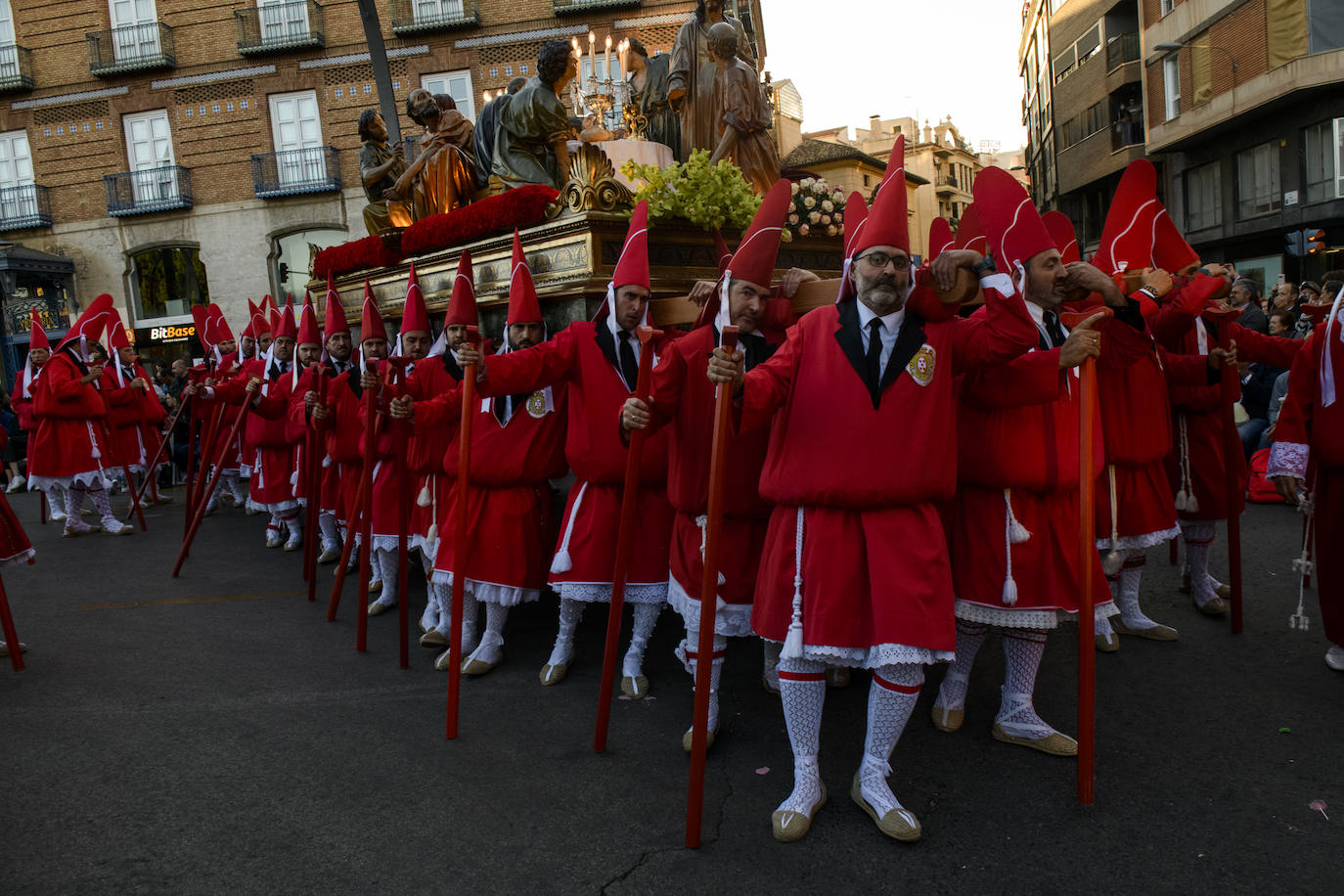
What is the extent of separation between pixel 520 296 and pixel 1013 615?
271cm

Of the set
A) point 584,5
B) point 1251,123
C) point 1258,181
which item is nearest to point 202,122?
point 584,5

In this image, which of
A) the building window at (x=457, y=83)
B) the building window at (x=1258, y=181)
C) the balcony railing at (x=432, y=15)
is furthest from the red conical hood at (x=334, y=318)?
the building window at (x=1258, y=181)

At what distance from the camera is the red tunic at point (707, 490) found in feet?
12.2

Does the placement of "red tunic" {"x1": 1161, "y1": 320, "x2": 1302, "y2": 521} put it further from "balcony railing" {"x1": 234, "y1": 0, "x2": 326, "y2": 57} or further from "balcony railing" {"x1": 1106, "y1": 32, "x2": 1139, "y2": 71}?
"balcony railing" {"x1": 1106, "y1": 32, "x2": 1139, "y2": 71}

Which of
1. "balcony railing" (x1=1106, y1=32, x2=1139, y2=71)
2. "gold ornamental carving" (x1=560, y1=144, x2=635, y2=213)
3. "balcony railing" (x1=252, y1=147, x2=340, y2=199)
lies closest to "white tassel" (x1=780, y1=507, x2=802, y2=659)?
"gold ornamental carving" (x1=560, y1=144, x2=635, y2=213)

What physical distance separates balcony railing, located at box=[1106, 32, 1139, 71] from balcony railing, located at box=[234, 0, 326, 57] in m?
22.8

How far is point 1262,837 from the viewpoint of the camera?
2918 mm

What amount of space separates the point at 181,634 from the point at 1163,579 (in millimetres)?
6242

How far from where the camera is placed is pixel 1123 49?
91.3 ft

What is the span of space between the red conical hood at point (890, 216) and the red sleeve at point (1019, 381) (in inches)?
24.1

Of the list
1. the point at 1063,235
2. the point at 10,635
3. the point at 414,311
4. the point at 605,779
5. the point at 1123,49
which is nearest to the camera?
the point at 605,779

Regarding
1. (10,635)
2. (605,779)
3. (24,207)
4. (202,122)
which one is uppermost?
(202,122)

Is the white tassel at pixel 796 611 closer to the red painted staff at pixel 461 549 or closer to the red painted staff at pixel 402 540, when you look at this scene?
the red painted staff at pixel 461 549

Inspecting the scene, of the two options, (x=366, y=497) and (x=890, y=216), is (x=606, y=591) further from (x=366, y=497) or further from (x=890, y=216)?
(x=890, y=216)
